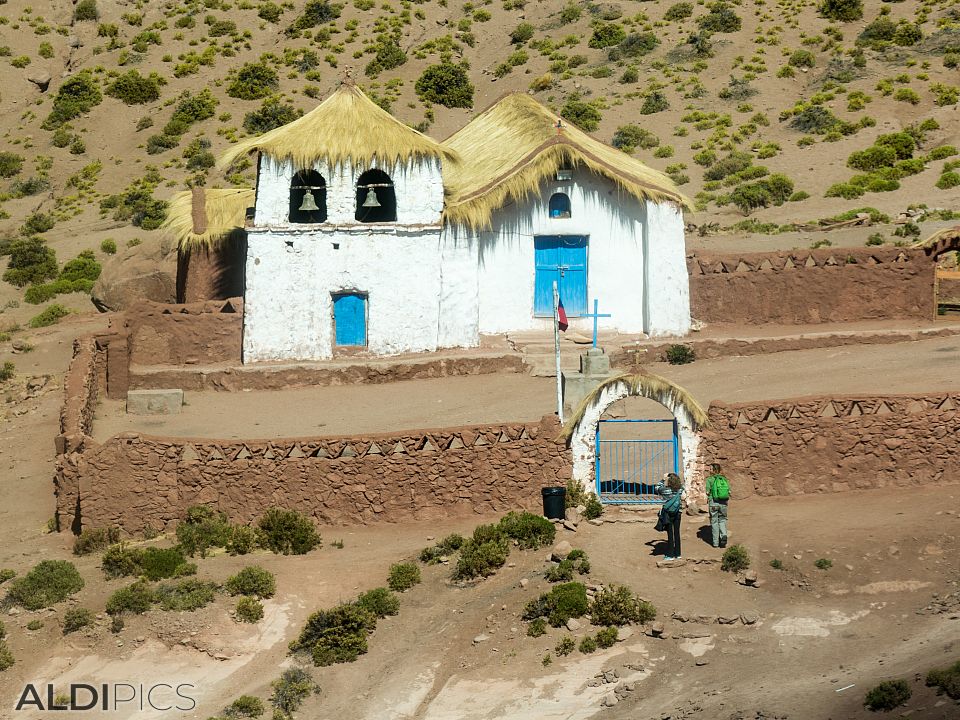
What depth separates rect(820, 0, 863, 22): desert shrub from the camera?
→ 230ft

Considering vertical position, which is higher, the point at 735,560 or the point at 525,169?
the point at 525,169

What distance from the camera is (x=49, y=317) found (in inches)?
1682

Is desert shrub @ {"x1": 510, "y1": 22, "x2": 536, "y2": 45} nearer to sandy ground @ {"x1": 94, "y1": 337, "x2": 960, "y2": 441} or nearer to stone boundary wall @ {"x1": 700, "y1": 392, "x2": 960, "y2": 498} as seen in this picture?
sandy ground @ {"x1": 94, "y1": 337, "x2": 960, "y2": 441}

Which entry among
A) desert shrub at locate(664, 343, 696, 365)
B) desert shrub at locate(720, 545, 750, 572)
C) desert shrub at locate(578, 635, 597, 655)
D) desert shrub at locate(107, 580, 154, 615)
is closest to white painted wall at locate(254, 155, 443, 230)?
desert shrub at locate(664, 343, 696, 365)

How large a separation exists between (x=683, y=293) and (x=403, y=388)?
725 centimetres

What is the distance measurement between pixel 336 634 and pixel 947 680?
24.5 ft

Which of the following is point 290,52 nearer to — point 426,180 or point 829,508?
point 426,180

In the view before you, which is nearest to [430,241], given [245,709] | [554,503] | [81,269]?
[554,503]

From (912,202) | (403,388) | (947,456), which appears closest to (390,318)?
(403,388)

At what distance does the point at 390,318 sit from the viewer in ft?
107

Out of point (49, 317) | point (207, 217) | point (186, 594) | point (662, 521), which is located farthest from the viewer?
point (49, 317)

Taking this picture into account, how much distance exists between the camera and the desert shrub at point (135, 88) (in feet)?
228

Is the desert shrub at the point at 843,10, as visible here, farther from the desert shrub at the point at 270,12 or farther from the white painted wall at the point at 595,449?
the white painted wall at the point at 595,449

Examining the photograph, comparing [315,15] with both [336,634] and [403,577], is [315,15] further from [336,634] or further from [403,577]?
[336,634]
